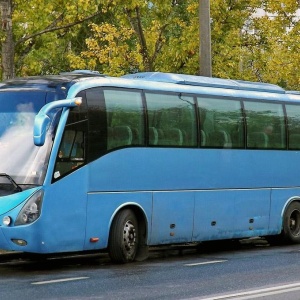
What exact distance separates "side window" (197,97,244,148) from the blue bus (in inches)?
0.9

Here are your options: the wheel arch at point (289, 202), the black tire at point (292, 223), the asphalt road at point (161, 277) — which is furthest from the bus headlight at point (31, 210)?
the black tire at point (292, 223)

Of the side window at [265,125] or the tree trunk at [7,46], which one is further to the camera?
the tree trunk at [7,46]

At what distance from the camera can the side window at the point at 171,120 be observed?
1758cm

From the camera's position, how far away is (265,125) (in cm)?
2078

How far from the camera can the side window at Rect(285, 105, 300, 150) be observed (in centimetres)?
2155

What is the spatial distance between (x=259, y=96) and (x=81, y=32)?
2936 cm

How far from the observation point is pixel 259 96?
20766 millimetres

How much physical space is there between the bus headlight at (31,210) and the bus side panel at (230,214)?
4.19 meters

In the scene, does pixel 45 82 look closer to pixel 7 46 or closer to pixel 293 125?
pixel 7 46

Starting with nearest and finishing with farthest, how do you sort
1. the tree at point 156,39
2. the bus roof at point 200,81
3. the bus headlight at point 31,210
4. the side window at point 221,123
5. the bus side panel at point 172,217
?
the bus headlight at point 31,210
the bus side panel at point 172,217
the bus roof at point 200,81
the side window at point 221,123
the tree at point 156,39

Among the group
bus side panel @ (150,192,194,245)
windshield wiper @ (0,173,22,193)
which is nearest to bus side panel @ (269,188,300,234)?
bus side panel @ (150,192,194,245)

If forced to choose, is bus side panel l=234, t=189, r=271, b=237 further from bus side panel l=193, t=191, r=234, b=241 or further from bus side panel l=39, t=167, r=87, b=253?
bus side panel l=39, t=167, r=87, b=253

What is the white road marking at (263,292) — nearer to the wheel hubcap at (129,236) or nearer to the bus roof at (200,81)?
the wheel hubcap at (129,236)

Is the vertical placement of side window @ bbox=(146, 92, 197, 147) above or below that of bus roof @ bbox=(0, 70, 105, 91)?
below
